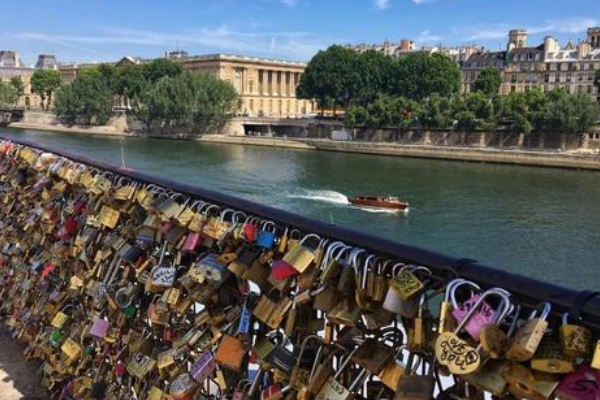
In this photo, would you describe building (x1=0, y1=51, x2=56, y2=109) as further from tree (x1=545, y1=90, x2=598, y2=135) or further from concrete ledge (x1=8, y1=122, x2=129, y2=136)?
tree (x1=545, y1=90, x2=598, y2=135)

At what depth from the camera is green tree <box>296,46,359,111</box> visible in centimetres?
6912

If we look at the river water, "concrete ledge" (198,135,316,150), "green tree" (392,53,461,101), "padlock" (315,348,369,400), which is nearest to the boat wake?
the river water

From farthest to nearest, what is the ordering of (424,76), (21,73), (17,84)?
(21,73), (17,84), (424,76)

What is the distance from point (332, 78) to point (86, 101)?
94.3ft

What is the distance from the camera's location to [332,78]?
69.4m

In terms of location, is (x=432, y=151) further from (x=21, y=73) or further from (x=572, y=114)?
(x=21, y=73)

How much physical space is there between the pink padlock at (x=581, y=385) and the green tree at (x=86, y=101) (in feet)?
249

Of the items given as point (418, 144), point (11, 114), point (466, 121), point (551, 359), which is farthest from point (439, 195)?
point (11, 114)

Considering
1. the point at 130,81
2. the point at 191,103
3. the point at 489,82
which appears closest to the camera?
the point at 191,103

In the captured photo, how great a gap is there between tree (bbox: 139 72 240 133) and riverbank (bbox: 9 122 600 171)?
2508 millimetres

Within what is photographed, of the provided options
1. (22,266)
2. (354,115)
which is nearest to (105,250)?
(22,266)

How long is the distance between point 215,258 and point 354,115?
5902cm

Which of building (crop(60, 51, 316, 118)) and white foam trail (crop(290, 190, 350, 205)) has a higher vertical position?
building (crop(60, 51, 316, 118))

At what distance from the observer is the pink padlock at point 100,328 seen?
3.27m
